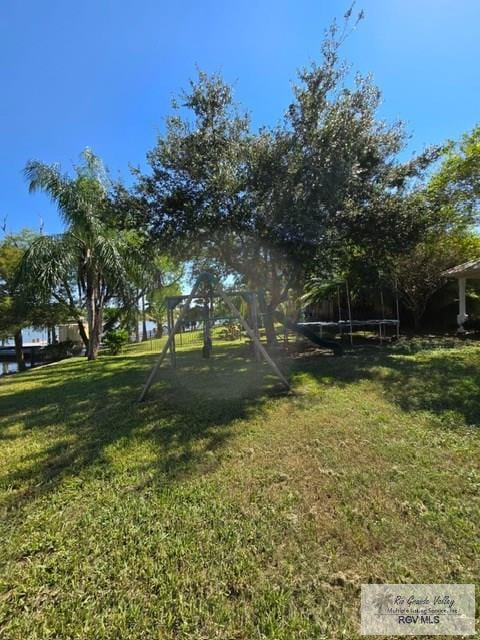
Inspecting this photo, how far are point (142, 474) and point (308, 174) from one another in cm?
753

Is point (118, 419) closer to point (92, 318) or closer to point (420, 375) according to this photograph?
point (420, 375)

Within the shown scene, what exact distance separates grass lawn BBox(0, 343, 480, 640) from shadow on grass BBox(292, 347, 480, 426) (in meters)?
0.07

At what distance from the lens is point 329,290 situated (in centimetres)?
1870

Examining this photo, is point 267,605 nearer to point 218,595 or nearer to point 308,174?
point 218,595

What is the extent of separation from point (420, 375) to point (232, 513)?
18.2ft

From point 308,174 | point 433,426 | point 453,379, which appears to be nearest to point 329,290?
point 308,174

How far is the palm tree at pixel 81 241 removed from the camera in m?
11.9

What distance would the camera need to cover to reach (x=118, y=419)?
516 cm

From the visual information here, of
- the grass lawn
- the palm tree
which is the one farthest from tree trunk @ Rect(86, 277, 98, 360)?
the grass lawn

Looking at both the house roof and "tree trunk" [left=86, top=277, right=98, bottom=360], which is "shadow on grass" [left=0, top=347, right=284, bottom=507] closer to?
"tree trunk" [left=86, top=277, right=98, bottom=360]

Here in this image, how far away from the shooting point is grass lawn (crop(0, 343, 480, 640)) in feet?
6.24

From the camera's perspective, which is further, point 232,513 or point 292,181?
point 292,181

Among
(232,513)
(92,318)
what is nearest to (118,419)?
(232,513)

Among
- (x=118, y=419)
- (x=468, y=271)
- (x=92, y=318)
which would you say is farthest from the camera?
(x=92, y=318)
